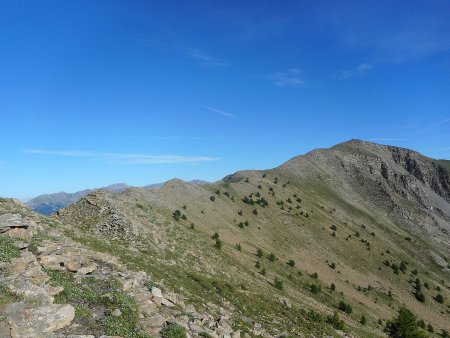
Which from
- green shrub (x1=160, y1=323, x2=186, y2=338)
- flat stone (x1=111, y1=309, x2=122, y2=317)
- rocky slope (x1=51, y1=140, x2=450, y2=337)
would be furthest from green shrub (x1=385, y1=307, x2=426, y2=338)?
flat stone (x1=111, y1=309, x2=122, y2=317)

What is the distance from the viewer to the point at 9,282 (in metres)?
17.2

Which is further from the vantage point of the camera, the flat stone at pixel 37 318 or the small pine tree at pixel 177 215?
the small pine tree at pixel 177 215

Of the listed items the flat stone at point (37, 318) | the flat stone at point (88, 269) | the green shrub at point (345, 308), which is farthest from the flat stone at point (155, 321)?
the green shrub at point (345, 308)

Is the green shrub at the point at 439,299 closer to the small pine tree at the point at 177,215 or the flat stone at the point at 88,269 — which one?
the small pine tree at the point at 177,215

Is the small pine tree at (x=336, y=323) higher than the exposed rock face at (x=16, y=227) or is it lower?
lower

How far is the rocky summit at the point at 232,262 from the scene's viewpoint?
18766mm

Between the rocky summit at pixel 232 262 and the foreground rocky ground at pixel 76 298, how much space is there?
0.25 ft

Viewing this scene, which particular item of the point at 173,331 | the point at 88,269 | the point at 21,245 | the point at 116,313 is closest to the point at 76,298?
the point at 116,313

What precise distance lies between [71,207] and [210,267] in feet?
76.5

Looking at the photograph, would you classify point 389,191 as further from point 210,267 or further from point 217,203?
point 210,267

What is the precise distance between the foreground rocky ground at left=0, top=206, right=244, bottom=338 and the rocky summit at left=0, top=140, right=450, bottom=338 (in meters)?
0.08

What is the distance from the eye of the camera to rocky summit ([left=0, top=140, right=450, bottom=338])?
1877cm

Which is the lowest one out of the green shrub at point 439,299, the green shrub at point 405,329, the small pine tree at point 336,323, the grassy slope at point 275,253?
the green shrub at point 439,299

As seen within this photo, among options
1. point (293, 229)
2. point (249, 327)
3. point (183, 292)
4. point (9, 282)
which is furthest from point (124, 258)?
point (293, 229)
